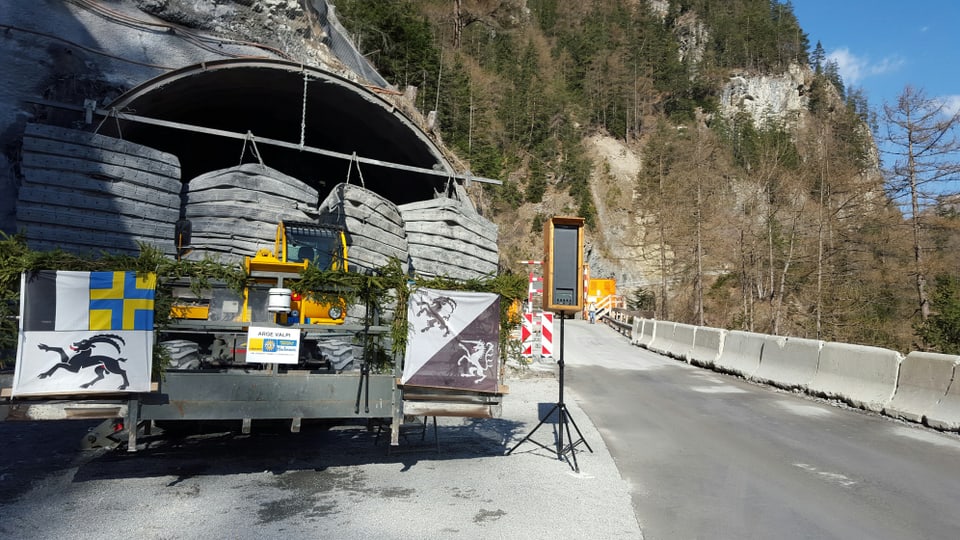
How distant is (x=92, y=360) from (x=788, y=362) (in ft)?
46.8

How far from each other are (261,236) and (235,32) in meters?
7.99

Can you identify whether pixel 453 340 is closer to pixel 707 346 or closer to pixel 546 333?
pixel 546 333

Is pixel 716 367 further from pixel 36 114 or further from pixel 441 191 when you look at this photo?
pixel 36 114

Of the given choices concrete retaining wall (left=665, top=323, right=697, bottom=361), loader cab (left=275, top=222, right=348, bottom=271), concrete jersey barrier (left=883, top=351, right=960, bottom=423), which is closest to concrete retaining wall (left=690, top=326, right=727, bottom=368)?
concrete retaining wall (left=665, top=323, right=697, bottom=361)

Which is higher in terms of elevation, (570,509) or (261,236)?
(261,236)

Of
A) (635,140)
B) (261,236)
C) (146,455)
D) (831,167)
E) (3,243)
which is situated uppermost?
(635,140)

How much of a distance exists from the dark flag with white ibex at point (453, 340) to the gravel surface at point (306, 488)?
1144 mm

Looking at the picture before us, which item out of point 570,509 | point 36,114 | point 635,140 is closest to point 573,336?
point 36,114

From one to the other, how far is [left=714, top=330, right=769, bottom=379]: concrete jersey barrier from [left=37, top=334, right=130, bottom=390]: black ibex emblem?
49.1 feet

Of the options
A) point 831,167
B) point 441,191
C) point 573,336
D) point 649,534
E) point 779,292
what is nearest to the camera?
point 649,534

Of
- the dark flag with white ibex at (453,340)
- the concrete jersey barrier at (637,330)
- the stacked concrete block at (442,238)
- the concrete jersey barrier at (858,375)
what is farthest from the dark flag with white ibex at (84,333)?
the concrete jersey barrier at (637,330)

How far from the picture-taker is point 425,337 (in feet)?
23.1

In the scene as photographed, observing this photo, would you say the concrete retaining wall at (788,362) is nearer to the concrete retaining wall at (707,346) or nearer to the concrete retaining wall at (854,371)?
the concrete retaining wall at (854,371)

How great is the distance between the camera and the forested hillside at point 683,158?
2309 centimetres
